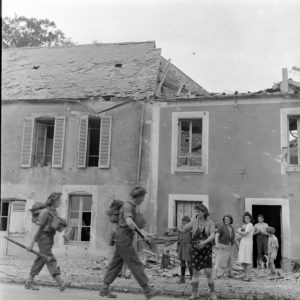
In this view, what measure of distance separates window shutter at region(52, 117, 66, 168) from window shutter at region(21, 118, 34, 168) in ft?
3.02

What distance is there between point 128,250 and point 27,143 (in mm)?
11293

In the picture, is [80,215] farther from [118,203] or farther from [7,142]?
[118,203]

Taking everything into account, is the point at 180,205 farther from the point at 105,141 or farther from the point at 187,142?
the point at 105,141

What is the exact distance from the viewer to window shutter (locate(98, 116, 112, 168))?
16.5 m

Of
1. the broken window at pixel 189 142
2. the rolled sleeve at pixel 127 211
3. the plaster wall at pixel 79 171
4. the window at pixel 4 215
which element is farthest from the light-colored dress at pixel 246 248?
the window at pixel 4 215

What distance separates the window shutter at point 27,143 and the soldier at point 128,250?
10.7 meters

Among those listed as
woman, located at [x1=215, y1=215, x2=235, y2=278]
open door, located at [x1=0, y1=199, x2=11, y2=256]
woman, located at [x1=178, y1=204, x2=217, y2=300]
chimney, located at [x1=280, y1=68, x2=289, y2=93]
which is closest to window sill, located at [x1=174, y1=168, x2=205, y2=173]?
chimney, located at [x1=280, y1=68, x2=289, y2=93]

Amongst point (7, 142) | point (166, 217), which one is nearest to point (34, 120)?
point (7, 142)

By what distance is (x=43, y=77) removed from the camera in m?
18.3

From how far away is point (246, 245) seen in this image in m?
11.4

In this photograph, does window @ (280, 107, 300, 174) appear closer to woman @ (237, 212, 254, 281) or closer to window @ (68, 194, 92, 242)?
woman @ (237, 212, 254, 281)

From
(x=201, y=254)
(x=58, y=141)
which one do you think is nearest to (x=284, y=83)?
(x=58, y=141)

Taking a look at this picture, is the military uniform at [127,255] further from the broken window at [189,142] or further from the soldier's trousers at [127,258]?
the broken window at [189,142]

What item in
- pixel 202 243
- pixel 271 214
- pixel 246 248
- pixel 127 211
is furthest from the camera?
pixel 271 214
